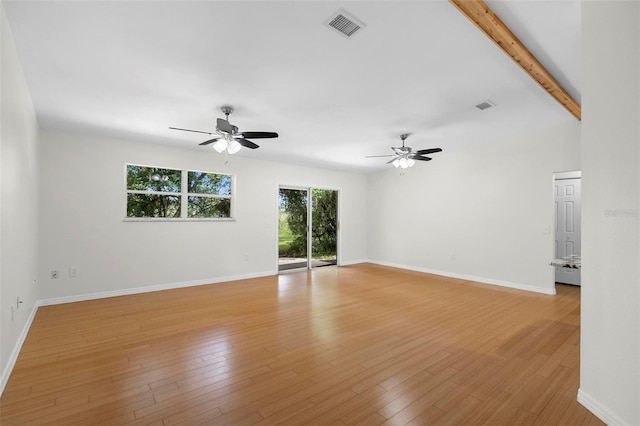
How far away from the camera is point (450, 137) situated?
17.2ft

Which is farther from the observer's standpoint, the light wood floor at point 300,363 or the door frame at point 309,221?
the door frame at point 309,221

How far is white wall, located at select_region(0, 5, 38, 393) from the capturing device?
2162 mm

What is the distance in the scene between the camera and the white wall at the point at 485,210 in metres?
4.90

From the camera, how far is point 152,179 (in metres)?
5.09

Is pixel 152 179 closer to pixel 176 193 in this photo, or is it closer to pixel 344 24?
pixel 176 193

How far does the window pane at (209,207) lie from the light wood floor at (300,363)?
1692mm

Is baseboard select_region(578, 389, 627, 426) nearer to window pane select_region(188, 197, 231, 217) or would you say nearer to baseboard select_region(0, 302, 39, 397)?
baseboard select_region(0, 302, 39, 397)

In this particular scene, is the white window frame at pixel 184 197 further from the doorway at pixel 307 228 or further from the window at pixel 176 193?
the doorway at pixel 307 228

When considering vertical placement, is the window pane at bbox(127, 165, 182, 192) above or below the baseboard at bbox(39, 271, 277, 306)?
above

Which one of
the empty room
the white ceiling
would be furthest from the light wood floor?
the white ceiling

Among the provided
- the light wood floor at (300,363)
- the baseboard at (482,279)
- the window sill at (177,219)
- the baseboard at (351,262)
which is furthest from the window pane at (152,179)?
the baseboard at (482,279)

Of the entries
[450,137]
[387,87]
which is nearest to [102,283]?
[387,87]

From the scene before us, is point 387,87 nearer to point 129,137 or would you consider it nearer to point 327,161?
point 327,161

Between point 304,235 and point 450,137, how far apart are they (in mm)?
3839
